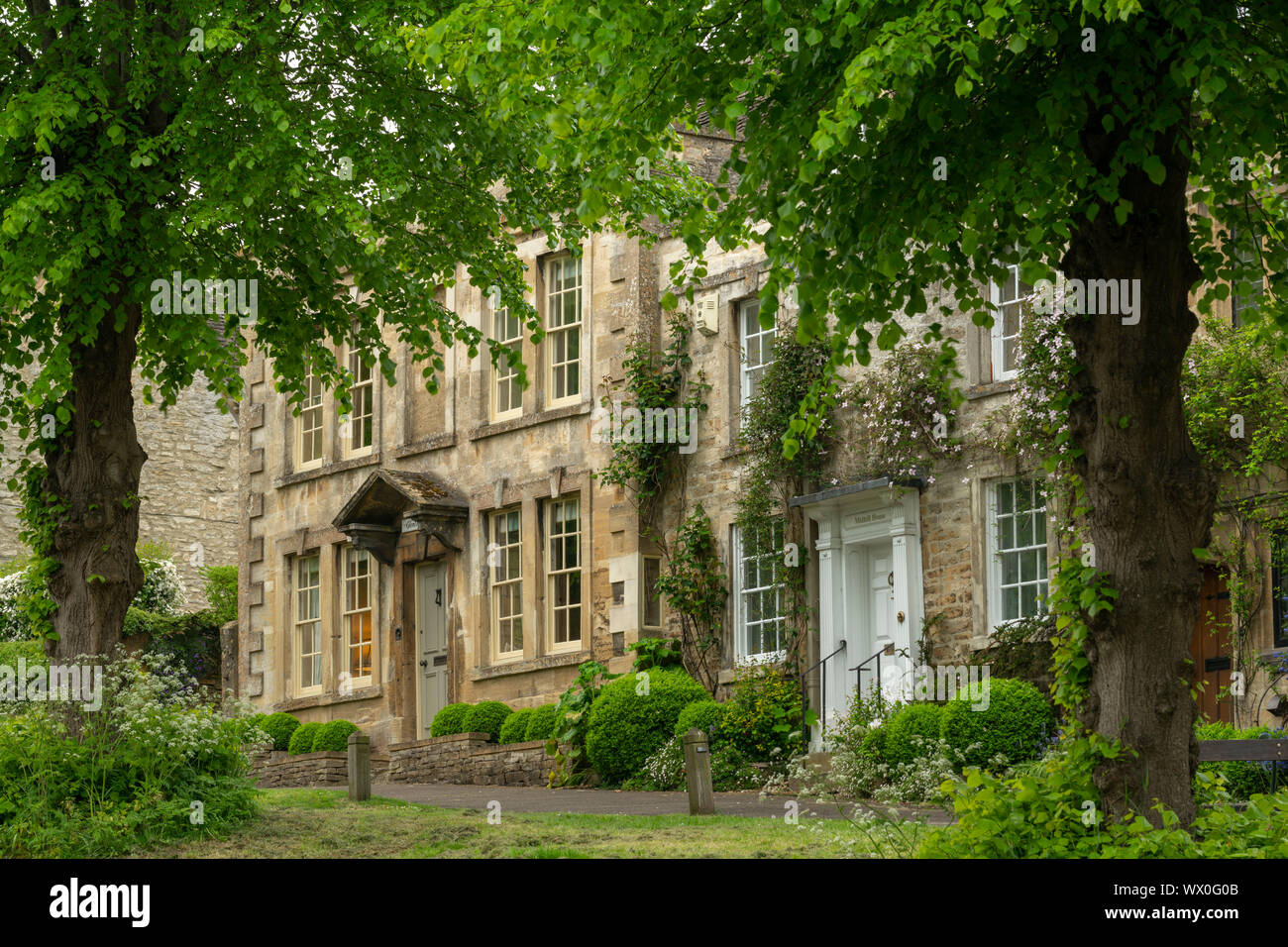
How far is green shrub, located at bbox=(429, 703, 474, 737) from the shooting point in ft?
74.3

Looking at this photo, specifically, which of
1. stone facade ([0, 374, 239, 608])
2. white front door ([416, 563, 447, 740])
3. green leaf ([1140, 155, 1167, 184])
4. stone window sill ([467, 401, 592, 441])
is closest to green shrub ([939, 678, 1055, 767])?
stone window sill ([467, 401, 592, 441])

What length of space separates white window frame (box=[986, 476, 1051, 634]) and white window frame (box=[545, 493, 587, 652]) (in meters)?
6.24

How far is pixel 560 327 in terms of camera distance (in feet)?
77.3

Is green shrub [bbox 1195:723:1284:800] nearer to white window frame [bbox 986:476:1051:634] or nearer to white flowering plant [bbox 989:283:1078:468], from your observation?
white window frame [bbox 986:476:1051:634]

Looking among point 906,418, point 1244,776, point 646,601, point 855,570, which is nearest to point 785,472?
point 855,570

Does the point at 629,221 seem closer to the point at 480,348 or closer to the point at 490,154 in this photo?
the point at 490,154

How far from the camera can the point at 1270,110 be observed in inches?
340

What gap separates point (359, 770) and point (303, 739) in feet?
28.3

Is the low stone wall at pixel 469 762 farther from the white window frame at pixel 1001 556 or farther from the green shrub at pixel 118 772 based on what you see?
the green shrub at pixel 118 772

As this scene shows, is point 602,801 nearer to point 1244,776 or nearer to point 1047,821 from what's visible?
point 1244,776

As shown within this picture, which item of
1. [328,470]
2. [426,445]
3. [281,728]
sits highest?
[426,445]
